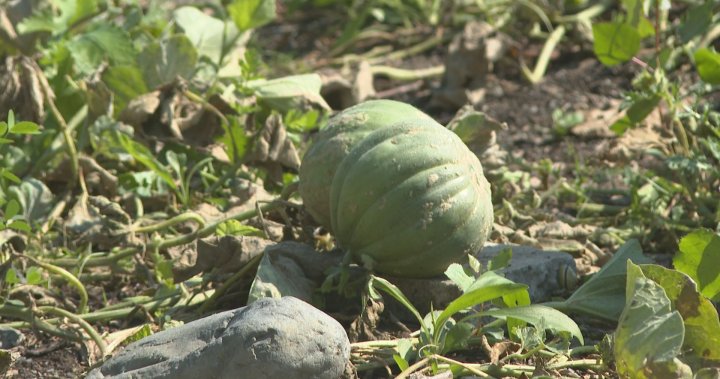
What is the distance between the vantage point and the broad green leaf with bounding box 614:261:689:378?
7.66 ft

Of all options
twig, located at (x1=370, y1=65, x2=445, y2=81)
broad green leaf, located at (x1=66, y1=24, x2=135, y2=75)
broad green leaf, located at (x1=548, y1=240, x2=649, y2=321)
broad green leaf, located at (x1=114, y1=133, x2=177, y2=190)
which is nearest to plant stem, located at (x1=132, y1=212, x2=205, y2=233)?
broad green leaf, located at (x1=114, y1=133, x2=177, y2=190)

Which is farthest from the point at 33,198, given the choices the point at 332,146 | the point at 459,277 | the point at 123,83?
the point at 459,277

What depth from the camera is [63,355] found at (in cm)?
304

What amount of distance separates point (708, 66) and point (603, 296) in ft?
3.43

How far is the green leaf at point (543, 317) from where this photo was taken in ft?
8.29

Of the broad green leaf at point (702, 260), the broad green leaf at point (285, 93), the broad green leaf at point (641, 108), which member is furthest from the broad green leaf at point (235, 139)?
the broad green leaf at point (702, 260)

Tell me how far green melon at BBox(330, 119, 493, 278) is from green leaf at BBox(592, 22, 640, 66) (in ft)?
3.43

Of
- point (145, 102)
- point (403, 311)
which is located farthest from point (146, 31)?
point (403, 311)

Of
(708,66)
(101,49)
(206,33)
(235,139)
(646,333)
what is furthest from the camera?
(206,33)

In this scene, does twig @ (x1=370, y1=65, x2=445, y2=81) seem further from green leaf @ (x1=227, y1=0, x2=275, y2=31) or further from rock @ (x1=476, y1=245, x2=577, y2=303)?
rock @ (x1=476, y1=245, x2=577, y2=303)

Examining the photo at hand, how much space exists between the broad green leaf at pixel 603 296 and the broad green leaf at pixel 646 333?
354 mm

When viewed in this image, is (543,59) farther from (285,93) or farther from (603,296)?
(603,296)

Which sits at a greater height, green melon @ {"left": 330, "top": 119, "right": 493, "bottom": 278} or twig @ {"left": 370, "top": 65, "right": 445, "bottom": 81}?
green melon @ {"left": 330, "top": 119, "right": 493, "bottom": 278}

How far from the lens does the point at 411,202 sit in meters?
2.86
